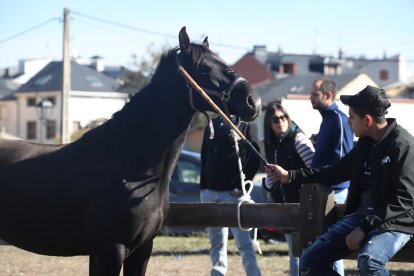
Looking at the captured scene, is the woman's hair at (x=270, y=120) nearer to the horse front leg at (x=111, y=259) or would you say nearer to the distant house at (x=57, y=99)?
the horse front leg at (x=111, y=259)

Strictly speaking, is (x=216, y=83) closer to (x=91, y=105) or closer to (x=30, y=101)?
(x=91, y=105)

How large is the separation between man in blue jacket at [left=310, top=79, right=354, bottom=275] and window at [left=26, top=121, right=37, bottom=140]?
67.2m

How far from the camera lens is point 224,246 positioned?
7453 mm

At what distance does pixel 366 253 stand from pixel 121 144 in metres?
1.95

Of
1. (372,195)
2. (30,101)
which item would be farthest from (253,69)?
(372,195)

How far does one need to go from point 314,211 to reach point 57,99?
218 feet

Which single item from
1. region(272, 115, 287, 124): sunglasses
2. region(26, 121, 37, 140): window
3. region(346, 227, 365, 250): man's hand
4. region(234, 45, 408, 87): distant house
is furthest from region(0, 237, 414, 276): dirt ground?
region(234, 45, 408, 87): distant house

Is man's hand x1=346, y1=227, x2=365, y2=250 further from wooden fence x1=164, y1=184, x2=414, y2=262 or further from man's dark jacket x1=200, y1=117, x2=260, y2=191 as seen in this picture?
man's dark jacket x1=200, y1=117, x2=260, y2=191

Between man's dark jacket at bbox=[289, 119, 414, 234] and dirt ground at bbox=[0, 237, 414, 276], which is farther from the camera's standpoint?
dirt ground at bbox=[0, 237, 414, 276]

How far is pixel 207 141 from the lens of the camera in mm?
7629

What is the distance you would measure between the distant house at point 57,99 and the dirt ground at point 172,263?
5856 cm

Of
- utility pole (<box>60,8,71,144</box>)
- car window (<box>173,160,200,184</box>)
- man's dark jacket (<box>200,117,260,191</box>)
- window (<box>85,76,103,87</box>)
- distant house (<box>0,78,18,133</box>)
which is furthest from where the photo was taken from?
distant house (<box>0,78,18,133</box>)

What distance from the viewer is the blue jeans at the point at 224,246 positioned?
23.8 feet

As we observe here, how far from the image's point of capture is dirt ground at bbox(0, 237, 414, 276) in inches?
367
